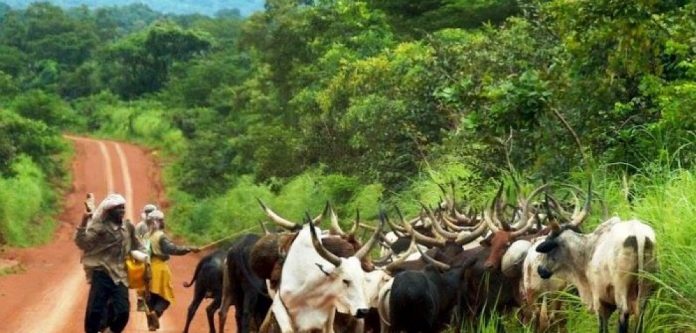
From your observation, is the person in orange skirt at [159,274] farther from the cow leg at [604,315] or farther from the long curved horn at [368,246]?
the cow leg at [604,315]

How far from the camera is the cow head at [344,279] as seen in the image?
30.2ft

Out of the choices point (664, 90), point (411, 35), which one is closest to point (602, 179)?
point (664, 90)

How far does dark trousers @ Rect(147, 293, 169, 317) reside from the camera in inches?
527

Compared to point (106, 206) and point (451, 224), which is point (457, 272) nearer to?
point (451, 224)

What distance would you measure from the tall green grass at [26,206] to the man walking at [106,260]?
604 inches

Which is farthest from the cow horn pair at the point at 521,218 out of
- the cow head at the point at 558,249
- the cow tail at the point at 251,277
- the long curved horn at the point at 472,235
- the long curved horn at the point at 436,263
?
the cow tail at the point at 251,277

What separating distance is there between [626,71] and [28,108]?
30.6m

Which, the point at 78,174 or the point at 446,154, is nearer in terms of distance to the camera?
the point at 446,154

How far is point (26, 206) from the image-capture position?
1166 inches

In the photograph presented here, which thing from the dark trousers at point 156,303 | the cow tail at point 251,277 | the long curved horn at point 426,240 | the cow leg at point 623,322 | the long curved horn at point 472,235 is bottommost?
the dark trousers at point 156,303

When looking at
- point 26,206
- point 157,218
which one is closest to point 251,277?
point 157,218

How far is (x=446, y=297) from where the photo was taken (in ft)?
34.6

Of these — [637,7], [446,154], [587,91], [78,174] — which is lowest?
[78,174]

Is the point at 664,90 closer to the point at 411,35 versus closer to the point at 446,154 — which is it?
the point at 446,154
